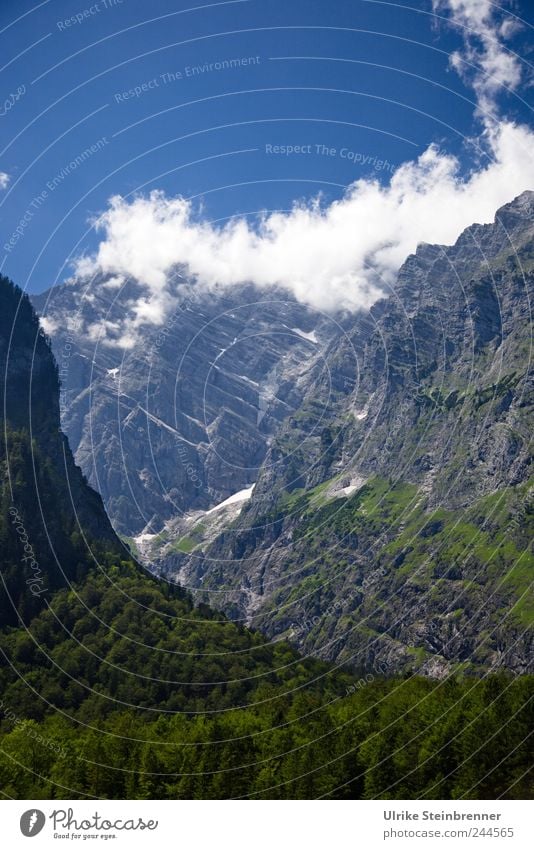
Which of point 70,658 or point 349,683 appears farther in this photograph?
point 349,683

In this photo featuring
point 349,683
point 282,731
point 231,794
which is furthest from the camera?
point 349,683

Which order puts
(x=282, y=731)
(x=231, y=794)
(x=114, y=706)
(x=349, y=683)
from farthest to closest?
(x=349, y=683) → (x=114, y=706) → (x=282, y=731) → (x=231, y=794)

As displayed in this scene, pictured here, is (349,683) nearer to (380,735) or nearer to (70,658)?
(70,658)

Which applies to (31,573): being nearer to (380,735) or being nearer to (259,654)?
(259,654)

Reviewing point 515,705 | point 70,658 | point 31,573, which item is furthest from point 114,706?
point 515,705

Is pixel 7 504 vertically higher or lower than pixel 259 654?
higher

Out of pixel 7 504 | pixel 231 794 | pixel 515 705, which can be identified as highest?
pixel 7 504
